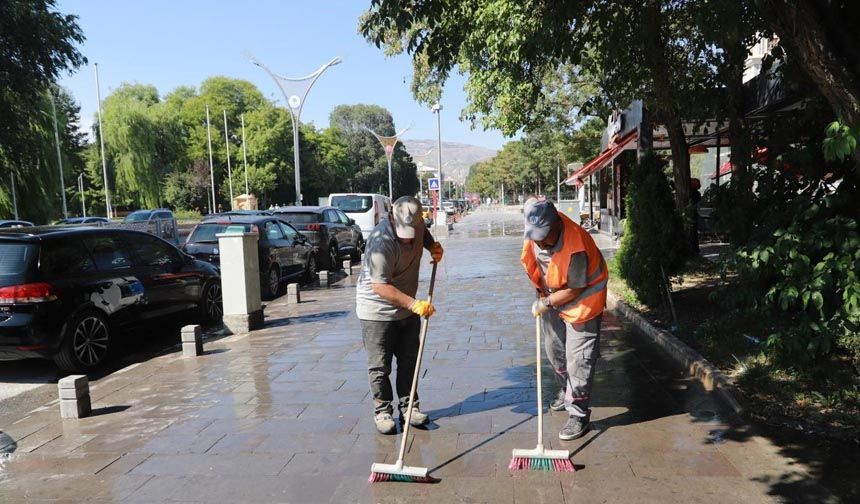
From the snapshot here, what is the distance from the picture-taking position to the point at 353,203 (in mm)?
21078

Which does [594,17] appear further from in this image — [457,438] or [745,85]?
[457,438]

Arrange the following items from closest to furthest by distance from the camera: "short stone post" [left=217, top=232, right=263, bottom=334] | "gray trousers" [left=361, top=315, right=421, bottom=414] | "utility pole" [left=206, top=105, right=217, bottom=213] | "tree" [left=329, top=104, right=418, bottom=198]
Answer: "gray trousers" [left=361, top=315, right=421, bottom=414] → "short stone post" [left=217, top=232, right=263, bottom=334] → "utility pole" [left=206, top=105, right=217, bottom=213] → "tree" [left=329, top=104, right=418, bottom=198]

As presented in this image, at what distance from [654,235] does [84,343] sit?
6.69 metres

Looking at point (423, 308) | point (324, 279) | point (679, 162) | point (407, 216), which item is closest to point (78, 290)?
point (407, 216)

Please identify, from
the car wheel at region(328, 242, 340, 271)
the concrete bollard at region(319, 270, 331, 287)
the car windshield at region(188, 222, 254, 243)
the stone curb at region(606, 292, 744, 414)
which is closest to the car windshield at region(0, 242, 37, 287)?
the car windshield at region(188, 222, 254, 243)

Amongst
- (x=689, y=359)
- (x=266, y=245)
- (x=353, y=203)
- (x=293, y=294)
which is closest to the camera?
(x=689, y=359)

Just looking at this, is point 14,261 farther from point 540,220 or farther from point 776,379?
point 776,379

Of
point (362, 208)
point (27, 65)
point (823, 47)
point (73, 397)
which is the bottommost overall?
point (73, 397)

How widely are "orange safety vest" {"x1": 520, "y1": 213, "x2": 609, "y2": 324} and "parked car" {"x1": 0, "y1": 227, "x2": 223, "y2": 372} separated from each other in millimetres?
5129

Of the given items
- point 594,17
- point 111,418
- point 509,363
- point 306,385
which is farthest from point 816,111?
point 111,418

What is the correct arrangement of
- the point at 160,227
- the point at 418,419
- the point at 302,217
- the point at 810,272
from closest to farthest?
the point at 418,419 < the point at 810,272 < the point at 302,217 < the point at 160,227

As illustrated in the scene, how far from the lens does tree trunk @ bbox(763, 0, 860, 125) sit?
420 cm

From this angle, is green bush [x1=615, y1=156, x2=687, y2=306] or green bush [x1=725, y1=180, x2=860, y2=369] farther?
green bush [x1=615, y1=156, x2=687, y2=306]

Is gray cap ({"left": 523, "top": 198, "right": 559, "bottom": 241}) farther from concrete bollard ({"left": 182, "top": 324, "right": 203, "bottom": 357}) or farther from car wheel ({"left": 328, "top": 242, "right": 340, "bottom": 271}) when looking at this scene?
car wheel ({"left": 328, "top": 242, "right": 340, "bottom": 271})
